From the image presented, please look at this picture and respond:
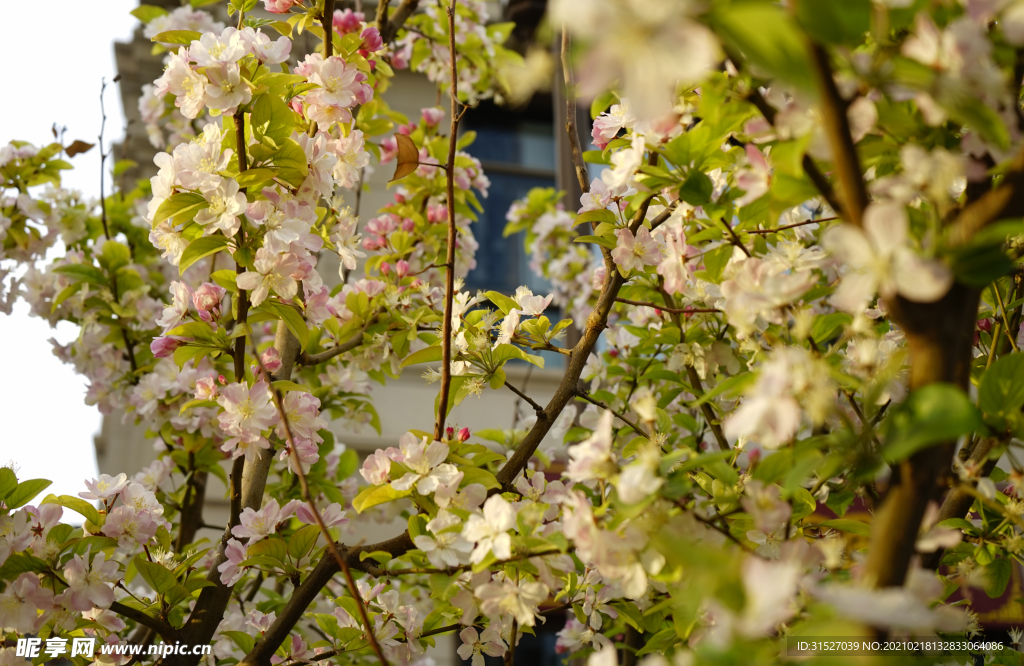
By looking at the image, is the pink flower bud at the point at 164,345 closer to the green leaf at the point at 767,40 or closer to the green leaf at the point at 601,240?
the green leaf at the point at 601,240

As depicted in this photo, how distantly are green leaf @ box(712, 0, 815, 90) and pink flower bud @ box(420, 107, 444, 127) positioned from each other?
1.38 metres

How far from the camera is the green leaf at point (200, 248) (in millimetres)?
892

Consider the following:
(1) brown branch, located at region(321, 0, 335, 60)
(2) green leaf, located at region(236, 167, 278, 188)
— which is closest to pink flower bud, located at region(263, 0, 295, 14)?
(1) brown branch, located at region(321, 0, 335, 60)

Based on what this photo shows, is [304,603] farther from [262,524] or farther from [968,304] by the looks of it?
[968,304]

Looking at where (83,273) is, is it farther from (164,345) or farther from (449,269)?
(449,269)

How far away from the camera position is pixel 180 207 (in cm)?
88

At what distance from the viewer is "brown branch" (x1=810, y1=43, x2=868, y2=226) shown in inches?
16.4

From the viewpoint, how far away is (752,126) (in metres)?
0.57

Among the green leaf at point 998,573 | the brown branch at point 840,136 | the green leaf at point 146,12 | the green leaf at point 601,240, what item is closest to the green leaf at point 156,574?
the green leaf at point 601,240

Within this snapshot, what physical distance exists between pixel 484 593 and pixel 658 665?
1.05 ft

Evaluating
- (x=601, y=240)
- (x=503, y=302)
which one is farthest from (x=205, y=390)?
(x=601, y=240)

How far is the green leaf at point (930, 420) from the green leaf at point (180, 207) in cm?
79

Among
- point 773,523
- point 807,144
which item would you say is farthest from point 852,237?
point 773,523

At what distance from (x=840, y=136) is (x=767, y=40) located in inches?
4.0
